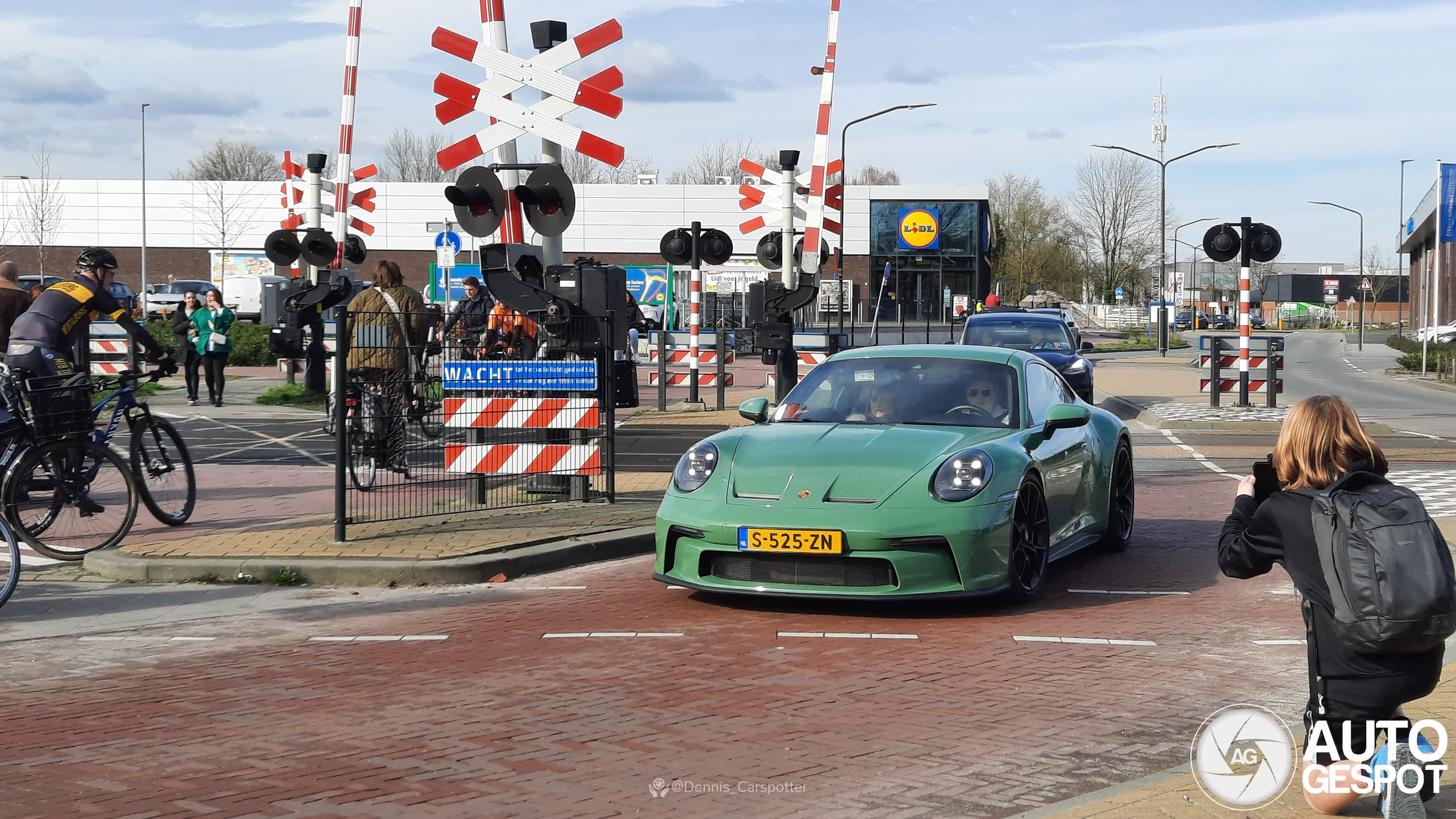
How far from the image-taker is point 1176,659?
20.5 feet

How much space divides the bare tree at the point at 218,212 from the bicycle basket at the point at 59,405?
65.3 metres

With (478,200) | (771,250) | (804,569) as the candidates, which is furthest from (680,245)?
(804,569)

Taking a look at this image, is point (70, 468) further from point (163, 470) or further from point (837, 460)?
point (837, 460)

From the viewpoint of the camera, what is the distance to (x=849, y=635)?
21.8 ft

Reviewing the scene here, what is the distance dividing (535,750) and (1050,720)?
1878 mm

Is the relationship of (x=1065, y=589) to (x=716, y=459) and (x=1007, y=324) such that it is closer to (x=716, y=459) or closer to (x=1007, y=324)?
(x=716, y=459)

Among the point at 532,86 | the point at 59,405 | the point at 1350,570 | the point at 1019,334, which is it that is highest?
the point at 532,86

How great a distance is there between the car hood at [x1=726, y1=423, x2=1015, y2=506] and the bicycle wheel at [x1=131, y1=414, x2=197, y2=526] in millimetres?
4310

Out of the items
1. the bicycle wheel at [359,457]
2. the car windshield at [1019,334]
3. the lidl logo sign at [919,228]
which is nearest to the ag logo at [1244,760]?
the bicycle wheel at [359,457]

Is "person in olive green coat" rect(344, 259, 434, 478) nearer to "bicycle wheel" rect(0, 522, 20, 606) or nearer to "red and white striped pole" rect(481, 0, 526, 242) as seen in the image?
"red and white striped pole" rect(481, 0, 526, 242)

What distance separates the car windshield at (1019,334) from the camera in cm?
2177

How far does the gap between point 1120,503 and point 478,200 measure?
523 centimetres

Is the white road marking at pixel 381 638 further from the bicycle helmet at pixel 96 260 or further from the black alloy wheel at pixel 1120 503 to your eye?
the black alloy wheel at pixel 1120 503

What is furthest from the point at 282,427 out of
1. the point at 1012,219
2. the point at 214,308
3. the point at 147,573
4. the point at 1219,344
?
the point at 1012,219
